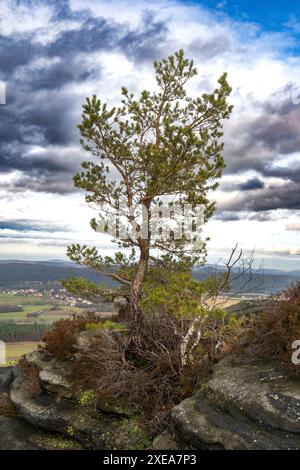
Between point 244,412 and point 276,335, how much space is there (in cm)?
234

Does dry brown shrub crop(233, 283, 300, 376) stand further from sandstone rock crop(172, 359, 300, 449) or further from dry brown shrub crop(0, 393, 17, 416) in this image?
dry brown shrub crop(0, 393, 17, 416)

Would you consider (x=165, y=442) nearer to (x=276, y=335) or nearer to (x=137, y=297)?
(x=276, y=335)

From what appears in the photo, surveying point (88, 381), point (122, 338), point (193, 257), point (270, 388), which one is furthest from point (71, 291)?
point (270, 388)

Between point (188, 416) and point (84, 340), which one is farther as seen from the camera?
point (84, 340)

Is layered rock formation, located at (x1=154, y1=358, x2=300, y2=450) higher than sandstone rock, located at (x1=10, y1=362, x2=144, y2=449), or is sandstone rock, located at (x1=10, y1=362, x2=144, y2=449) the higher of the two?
layered rock formation, located at (x1=154, y1=358, x2=300, y2=450)

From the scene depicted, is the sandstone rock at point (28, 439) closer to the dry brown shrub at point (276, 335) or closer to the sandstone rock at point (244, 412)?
the sandstone rock at point (244, 412)

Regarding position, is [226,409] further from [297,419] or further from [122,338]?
[122,338]

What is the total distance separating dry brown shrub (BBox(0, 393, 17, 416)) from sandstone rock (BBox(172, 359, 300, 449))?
22.6 feet

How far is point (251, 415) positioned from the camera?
30.8ft

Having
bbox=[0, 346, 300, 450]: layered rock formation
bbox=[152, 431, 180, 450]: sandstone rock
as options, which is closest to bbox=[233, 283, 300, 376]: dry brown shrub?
bbox=[0, 346, 300, 450]: layered rock formation

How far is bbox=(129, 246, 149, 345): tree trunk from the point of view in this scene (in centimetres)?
1451

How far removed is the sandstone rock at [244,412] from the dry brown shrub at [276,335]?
0.39 meters

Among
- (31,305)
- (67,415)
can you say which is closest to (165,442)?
(67,415)

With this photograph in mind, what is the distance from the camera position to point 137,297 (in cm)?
1583
